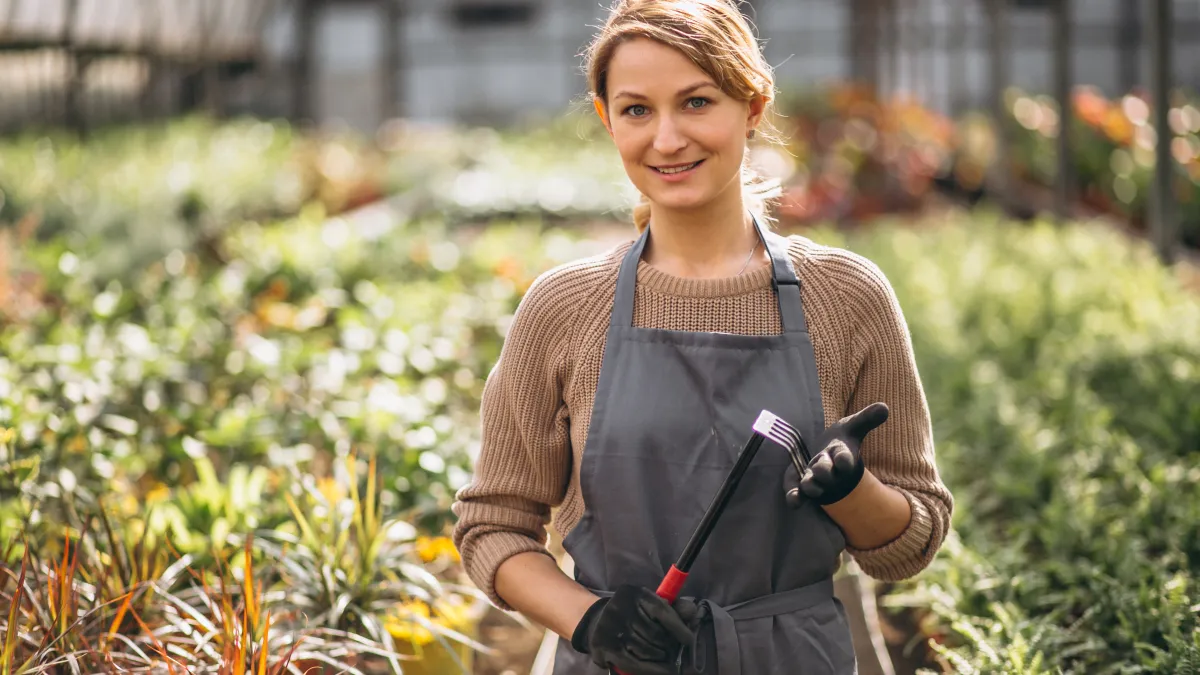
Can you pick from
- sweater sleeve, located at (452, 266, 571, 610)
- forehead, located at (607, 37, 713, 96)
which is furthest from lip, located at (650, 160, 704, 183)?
sweater sleeve, located at (452, 266, 571, 610)

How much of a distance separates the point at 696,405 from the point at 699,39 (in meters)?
0.51

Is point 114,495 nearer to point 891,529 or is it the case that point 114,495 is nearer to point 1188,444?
point 891,529

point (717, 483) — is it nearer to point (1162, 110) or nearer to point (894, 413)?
point (894, 413)

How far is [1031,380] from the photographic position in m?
4.60

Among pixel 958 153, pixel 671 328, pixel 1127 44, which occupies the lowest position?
pixel 1127 44

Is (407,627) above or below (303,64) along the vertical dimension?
above

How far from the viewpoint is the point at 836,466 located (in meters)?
1.56

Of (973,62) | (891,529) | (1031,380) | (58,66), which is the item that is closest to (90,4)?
(58,66)

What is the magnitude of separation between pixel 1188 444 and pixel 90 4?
1055 cm

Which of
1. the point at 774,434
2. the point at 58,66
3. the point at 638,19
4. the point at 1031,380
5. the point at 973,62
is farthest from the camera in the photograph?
the point at 973,62

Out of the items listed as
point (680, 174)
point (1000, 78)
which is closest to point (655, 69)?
point (680, 174)

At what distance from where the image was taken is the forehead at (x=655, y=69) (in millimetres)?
1699

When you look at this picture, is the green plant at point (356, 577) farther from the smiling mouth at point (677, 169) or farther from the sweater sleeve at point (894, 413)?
the smiling mouth at point (677, 169)

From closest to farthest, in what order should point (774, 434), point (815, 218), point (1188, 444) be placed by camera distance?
point (774, 434) < point (1188, 444) < point (815, 218)
